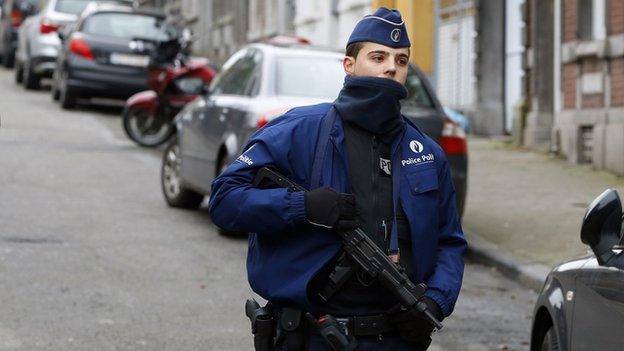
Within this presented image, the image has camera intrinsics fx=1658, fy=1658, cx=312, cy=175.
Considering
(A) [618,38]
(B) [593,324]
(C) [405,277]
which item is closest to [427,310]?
(C) [405,277]

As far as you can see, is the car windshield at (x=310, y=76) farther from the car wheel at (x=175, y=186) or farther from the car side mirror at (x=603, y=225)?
the car side mirror at (x=603, y=225)

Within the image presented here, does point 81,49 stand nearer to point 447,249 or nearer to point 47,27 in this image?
point 47,27

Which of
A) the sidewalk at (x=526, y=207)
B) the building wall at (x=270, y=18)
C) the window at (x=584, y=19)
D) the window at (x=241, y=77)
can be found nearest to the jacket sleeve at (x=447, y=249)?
the sidewalk at (x=526, y=207)

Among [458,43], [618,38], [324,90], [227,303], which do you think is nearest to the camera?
[227,303]

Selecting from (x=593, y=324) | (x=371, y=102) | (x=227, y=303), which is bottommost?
(x=227, y=303)

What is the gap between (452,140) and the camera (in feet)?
41.9

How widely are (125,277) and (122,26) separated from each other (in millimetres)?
15069

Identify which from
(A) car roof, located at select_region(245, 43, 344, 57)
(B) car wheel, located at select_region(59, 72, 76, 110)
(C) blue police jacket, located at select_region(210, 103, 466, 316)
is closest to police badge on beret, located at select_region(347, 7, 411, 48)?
(C) blue police jacket, located at select_region(210, 103, 466, 316)

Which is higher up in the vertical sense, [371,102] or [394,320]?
[371,102]

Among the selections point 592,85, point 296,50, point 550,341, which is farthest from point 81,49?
point 550,341

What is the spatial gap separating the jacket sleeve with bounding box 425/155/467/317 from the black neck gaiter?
0.79 feet

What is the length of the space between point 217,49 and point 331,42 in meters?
15.3

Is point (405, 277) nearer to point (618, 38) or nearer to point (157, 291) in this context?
point (157, 291)

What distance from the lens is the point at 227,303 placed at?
9.95 m
